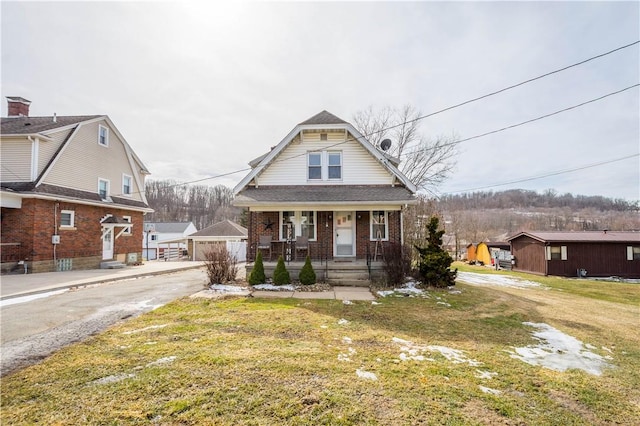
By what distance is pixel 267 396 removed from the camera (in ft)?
10.7

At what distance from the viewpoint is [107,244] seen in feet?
57.4

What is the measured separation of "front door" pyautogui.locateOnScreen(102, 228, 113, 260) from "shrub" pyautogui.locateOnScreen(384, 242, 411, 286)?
1671cm

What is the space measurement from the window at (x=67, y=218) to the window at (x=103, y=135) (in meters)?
4.83

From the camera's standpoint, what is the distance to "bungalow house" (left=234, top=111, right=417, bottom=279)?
1194cm

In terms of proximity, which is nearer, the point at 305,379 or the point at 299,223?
the point at 305,379

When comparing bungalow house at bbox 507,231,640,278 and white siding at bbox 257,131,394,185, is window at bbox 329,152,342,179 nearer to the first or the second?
white siding at bbox 257,131,394,185

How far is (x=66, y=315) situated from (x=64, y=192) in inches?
438

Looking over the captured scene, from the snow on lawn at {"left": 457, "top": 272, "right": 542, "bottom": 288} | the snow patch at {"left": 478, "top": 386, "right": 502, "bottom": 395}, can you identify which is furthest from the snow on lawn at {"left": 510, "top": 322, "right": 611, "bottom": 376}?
the snow on lawn at {"left": 457, "top": 272, "right": 542, "bottom": 288}

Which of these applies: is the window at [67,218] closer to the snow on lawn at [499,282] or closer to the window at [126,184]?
the window at [126,184]

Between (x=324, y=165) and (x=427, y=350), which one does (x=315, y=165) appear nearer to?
(x=324, y=165)

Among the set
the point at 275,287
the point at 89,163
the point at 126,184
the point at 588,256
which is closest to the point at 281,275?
the point at 275,287

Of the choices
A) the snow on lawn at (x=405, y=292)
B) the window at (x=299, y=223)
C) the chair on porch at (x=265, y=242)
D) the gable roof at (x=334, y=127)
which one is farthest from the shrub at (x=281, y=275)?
the gable roof at (x=334, y=127)

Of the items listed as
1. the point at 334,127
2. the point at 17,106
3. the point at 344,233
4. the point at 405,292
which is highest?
the point at 17,106

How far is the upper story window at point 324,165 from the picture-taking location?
1336cm
